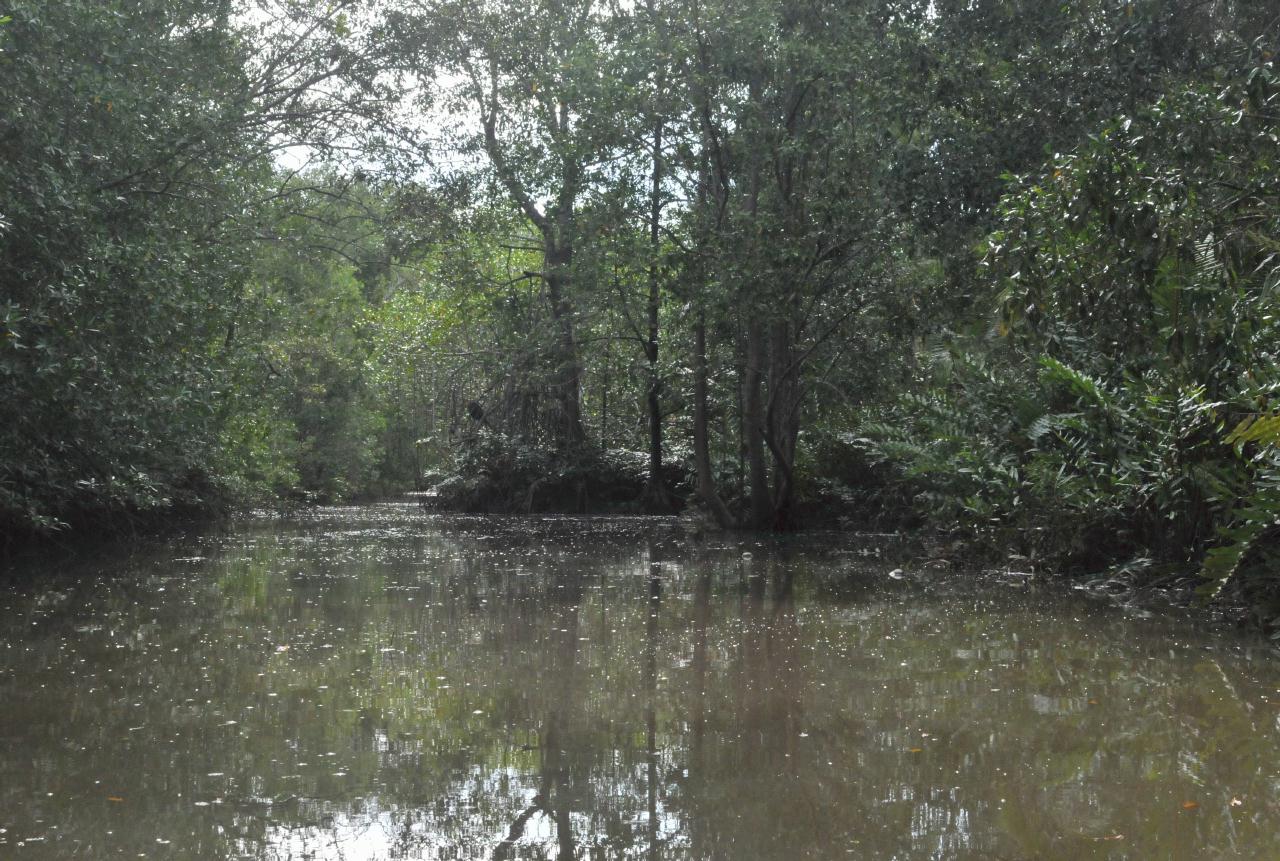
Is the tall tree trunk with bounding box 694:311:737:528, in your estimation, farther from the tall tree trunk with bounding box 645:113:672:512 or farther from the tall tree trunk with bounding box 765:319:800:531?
the tall tree trunk with bounding box 645:113:672:512

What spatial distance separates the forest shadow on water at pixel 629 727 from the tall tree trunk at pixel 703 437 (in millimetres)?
7488

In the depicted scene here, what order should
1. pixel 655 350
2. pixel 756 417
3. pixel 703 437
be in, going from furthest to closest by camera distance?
pixel 655 350
pixel 703 437
pixel 756 417

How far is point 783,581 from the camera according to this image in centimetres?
1073

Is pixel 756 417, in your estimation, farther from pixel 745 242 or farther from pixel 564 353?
pixel 564 353

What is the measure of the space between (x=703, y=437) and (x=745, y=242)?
12.4ft

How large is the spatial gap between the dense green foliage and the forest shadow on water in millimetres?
1819

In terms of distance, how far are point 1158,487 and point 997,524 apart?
285 centimetres

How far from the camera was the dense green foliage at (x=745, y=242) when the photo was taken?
776cm

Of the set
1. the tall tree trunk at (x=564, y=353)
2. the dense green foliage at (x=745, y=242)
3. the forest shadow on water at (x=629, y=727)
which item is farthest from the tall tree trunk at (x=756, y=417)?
the forest shadow on water at (x=629, y=727)

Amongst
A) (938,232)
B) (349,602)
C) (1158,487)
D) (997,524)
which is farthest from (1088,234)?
(349,602)

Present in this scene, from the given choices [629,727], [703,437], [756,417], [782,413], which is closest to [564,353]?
[703,437]

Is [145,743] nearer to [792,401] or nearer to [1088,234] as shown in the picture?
[1088,234]

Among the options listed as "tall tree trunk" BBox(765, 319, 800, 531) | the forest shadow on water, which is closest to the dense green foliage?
"tall tree trunk" BBox(765, 319, 800, 531)

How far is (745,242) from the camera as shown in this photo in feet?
47.4
